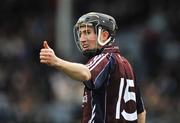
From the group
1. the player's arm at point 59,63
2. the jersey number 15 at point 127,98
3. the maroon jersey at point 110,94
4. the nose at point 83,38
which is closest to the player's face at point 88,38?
the nose at point 83,38

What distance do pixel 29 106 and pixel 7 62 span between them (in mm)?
2332

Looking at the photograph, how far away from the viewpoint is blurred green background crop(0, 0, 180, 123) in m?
15.8

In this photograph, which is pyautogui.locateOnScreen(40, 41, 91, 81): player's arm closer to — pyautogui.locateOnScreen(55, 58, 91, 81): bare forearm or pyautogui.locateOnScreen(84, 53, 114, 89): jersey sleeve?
pyautogui.locateOnScreen(55, 58, 91, 81): bare forearm

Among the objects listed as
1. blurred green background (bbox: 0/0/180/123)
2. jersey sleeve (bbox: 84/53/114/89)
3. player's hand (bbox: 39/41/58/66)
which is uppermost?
player's hand (bbox: 39/41/58/66)

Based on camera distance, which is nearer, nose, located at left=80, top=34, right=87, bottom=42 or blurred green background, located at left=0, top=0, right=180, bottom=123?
nose, located at left=80, top=34, right=87, bottom=42

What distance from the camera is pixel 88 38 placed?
25.4 feet

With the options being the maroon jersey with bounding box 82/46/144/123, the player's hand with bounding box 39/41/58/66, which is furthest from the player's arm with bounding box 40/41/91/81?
the maroon jersey with bounding box 82/46/144/123

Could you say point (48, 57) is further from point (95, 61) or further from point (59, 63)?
point (95, 61)

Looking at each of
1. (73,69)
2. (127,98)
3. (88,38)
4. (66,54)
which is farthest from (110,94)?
(66,54)

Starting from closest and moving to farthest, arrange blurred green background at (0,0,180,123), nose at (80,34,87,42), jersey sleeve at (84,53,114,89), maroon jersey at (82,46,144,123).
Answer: jersey sleeve at (84,53,114,89)
maroon jersey at (82,46,144,123)
nose at (80,34,87,42)
blurred green background at (0,0,180,123)

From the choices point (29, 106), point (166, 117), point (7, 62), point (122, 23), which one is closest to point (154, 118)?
point (166, 117)

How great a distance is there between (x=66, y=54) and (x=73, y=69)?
10.8 meters

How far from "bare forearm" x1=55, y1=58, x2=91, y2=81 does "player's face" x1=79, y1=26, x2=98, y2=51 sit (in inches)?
19.0

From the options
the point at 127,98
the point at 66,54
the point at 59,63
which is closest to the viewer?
the point at 59,63
